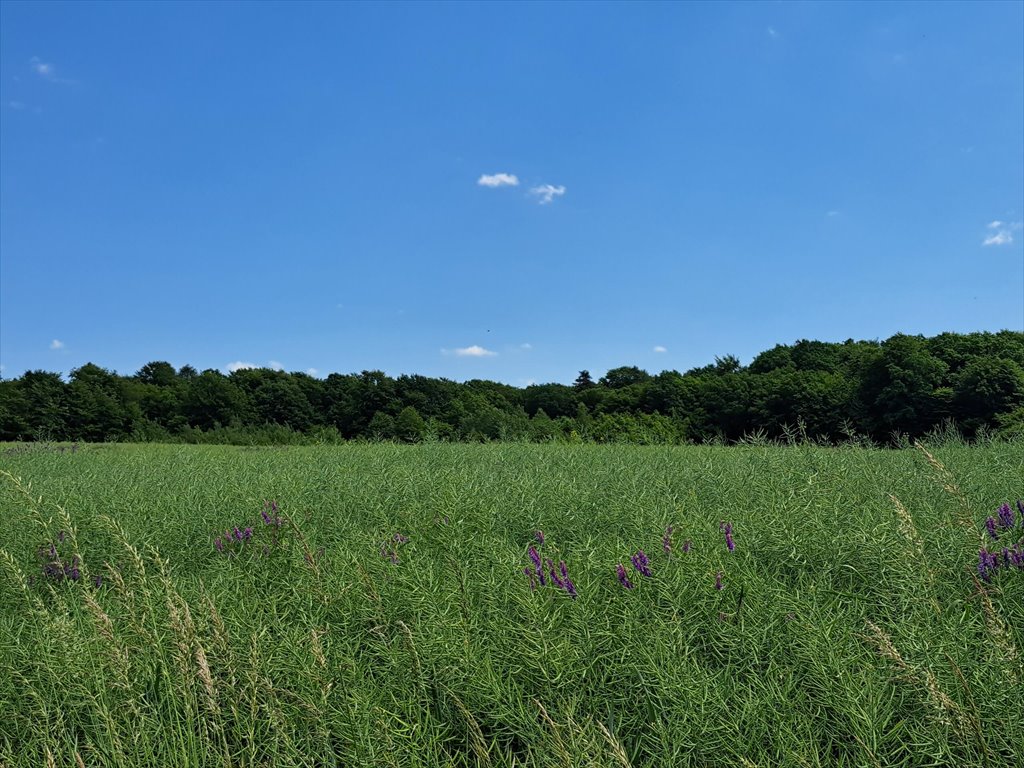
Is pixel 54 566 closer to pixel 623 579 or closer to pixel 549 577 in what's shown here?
pixel 549 577

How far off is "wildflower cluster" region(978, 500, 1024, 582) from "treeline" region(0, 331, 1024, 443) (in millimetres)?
16413

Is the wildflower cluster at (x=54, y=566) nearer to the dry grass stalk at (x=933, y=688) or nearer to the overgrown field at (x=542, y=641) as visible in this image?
the overgrown field at (x=542, y=641)

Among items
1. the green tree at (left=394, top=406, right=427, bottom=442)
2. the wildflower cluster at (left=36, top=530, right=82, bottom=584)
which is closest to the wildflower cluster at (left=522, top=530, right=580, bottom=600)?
the wildflower cluster at (left=36, top=530, right=82, bottom=584)

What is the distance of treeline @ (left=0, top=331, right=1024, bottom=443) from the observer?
25.5 meters

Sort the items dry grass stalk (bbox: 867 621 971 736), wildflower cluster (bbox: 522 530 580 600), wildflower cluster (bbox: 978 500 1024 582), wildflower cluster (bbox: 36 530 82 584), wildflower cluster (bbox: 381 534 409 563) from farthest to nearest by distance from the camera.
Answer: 1. wildflower cluster (bbox: 36 530 82 584)
2. wildflower cluster (bbox: 381 534 409 563)
3. wildflower cluster (bbox: 978 500 1024 582)
4. wildflower cluster (bbox: 522 530 580 600)
5. dry grass stalk (bbox: 867 621 971 736)

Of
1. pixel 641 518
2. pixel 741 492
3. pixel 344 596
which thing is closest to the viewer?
pixel 344 596

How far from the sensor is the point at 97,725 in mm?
2309

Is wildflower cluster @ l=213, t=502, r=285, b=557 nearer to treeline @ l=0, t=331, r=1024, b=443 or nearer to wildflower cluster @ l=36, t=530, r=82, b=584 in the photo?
wildflower cluster @ l=36, t=530, r=82, b=584

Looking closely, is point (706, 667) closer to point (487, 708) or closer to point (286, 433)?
point (487, 708)

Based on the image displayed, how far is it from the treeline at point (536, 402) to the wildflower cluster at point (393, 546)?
1572 cm

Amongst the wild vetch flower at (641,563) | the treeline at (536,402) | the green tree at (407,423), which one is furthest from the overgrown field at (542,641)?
the green tree at (407,423)

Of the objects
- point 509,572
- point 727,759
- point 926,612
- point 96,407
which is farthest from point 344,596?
point 96,407

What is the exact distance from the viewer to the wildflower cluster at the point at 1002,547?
9.11ft

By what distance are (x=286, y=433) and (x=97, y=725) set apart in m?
18.9
